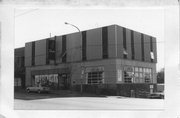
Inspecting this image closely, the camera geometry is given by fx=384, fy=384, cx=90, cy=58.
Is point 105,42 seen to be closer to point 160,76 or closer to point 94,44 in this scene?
point 94,44

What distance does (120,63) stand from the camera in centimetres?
1083

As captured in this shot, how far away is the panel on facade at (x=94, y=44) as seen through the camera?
1094cm

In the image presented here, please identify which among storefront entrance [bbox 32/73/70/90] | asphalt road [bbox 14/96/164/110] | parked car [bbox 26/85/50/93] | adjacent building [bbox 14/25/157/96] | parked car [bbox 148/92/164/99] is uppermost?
adjacent building [bbox 14/25/157/96]

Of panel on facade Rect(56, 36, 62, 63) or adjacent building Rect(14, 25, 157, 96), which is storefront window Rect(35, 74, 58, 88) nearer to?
adjacent building Rect(14, 25, 157, 96)

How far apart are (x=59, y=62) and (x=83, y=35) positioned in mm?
1046

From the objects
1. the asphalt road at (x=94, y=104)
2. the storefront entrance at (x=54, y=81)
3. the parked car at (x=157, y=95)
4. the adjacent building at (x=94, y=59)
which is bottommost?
the asphalt road at (x=94, y=104)

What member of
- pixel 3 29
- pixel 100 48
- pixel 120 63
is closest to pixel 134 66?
pixel 120 63

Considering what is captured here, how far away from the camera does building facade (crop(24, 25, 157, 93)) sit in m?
10.8

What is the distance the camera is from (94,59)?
36.0 feet

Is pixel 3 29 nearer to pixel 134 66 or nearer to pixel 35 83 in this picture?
pixel 35 83

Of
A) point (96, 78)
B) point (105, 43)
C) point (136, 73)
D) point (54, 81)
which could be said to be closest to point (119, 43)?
point (105, 43)

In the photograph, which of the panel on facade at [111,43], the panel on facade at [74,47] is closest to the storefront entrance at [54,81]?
the panel on facade at [74,47]

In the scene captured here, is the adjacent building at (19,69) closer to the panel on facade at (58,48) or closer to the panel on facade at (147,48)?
the panel on facade at (58,48)

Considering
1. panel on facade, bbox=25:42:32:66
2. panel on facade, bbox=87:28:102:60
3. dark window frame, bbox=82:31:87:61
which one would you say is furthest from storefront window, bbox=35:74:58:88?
panel on facade, bbox=87:28:102:60
